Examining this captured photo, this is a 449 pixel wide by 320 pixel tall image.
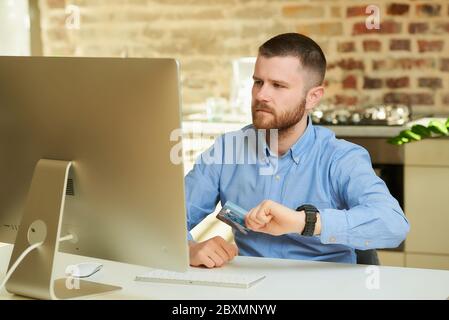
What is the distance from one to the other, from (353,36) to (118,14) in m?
1.41

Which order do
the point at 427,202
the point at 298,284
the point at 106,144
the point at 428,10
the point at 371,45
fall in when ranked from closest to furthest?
the point at 106,144 < the point at 298,284 < the point at 427,202 < the point at 428,10 < the point at 371,45

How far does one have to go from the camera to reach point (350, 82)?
4.34 meters

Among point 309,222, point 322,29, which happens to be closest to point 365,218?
point 309,222

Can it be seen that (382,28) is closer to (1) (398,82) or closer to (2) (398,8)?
(2) (398,8)

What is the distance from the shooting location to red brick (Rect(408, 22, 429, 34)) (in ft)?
13.8

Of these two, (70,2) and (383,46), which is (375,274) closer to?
(383,46)

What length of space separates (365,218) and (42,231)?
79 centimetres

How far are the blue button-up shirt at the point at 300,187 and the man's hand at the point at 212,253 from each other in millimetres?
181

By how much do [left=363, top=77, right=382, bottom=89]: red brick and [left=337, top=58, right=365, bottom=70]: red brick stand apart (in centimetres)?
7

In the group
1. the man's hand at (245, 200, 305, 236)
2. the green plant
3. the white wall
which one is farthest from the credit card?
the white wall

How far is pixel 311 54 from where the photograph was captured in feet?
7.48

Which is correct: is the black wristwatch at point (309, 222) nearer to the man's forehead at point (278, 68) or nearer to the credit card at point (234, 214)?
the credit card at point (234, 214)
